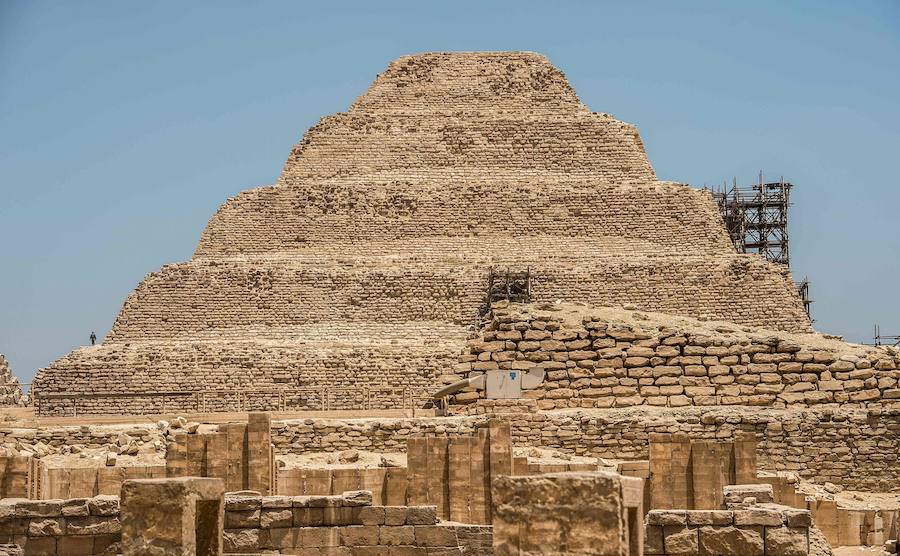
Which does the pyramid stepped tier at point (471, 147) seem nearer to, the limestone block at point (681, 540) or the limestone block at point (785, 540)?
the limestone block at point (681, 540)

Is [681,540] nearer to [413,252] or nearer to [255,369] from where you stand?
[255,369]

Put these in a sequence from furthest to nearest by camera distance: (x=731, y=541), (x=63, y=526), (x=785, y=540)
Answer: (x=63, y=526) < (x=731, y=541) < (x=785, y=540)

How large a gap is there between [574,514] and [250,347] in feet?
139

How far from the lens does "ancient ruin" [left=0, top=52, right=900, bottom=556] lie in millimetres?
14641

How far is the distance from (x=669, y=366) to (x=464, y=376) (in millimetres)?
2839

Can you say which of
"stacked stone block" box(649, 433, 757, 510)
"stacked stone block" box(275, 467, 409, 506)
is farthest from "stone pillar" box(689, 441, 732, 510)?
"stacked stone block" box(275, 467, 409, 506)

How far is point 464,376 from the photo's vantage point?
88.3 feet

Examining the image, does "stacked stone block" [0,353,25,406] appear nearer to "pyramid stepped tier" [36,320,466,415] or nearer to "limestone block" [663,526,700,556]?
"pyramid stepped tier" [36,320,466,415]

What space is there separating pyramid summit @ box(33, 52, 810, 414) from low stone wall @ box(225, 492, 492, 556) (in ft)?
103

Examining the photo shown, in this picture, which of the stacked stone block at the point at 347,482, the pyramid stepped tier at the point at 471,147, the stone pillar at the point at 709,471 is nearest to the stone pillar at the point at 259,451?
the stacked stone block at the point at 347,482

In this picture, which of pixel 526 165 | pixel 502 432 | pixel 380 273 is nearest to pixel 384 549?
pixel 502 432

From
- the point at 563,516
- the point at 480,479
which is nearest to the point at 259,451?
the point at 480,479

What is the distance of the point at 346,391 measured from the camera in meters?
48.2

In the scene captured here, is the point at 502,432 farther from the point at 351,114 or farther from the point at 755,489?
the point at 351,114
